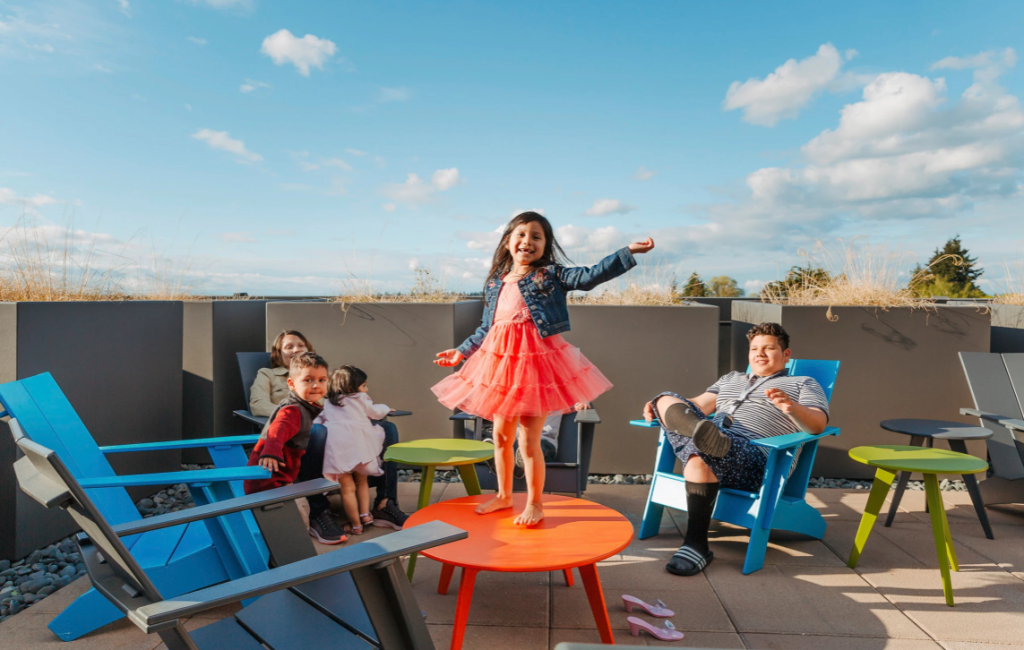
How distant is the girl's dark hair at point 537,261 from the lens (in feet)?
8.84

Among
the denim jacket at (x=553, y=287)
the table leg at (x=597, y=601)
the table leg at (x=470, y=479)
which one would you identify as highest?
the denim jacket at (x=553, y=287)

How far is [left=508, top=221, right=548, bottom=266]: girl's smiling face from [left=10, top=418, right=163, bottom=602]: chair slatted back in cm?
174

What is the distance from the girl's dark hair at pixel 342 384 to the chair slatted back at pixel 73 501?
77.0 inches

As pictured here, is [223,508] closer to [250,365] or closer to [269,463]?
[269,463]

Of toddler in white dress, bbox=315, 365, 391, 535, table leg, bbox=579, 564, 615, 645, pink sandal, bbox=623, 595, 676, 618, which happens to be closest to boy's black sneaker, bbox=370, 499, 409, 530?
toddler in white dress, bbox=315, 365, 391, 535

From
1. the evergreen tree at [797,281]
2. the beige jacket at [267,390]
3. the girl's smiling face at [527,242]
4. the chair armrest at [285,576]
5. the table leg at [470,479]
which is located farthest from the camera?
the evergreen tree at [797,281]

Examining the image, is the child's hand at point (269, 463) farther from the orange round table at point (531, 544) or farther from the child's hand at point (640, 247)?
the child's hand at point (640, 247)

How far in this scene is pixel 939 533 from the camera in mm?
2809

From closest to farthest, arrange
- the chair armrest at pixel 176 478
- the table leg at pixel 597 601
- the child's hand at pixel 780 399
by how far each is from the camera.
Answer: the chair armrest at pixel 176 478
the table leg at pixel 597 601
the child's hand at pixel 780 399

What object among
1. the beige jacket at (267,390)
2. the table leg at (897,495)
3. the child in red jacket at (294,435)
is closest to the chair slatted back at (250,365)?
the beige jacket at (267,390)

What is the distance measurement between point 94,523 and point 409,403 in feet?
10.7

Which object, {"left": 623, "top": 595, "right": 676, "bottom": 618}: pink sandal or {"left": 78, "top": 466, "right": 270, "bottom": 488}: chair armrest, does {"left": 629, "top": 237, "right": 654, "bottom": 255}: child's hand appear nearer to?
{"left": 623, "top": 595, "right": 676, "bottom": 618}: pink sandal

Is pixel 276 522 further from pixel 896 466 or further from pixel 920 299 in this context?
pixel 920 299

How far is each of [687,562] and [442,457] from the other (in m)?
1.30
